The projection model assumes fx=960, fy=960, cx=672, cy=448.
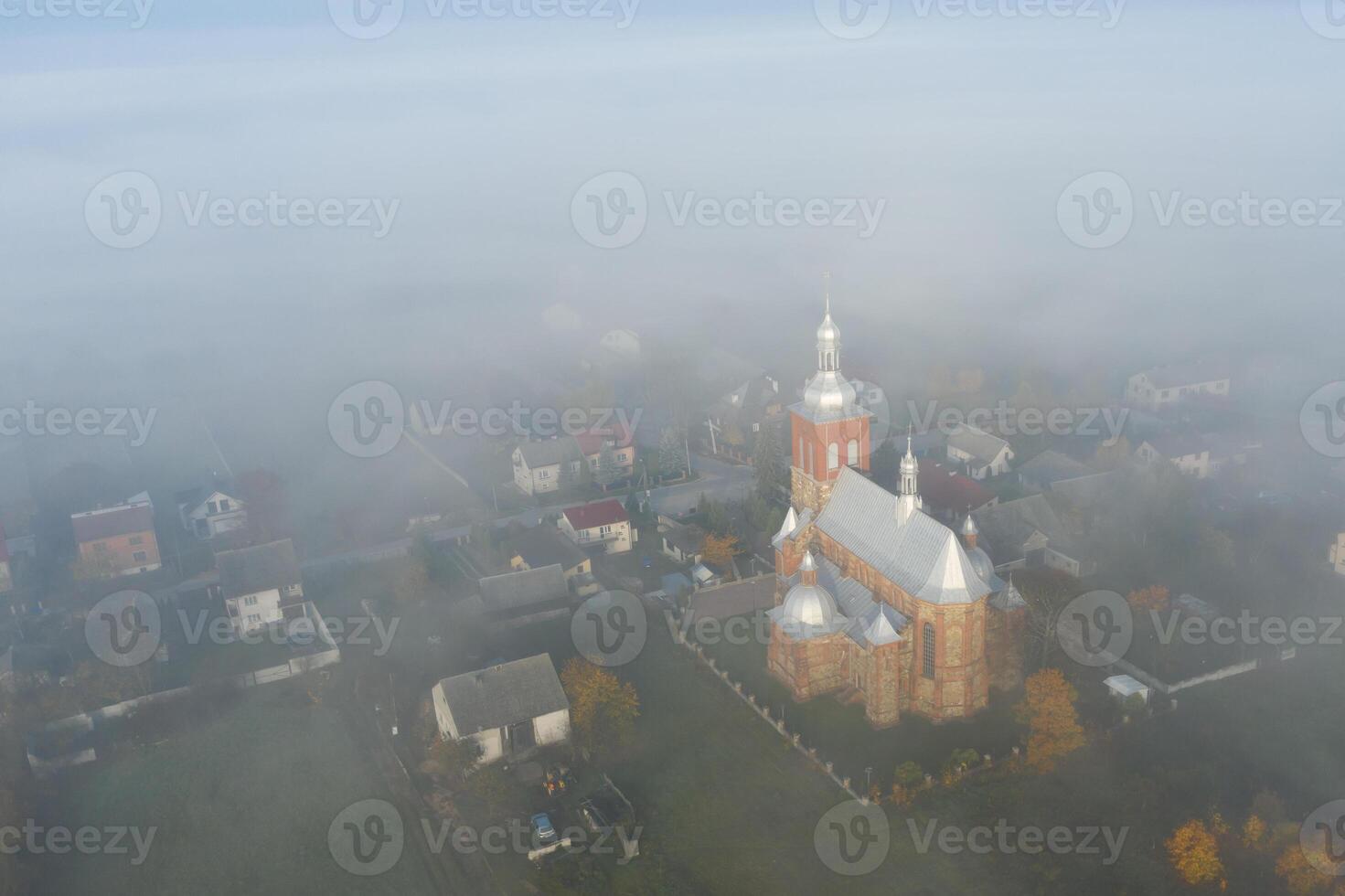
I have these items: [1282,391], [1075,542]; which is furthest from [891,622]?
[1282,391]

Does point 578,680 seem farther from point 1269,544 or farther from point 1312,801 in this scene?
point 1269,544

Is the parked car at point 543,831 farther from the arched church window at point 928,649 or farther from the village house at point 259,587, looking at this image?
the village house at point 259,587

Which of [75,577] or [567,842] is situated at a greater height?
[75,577]

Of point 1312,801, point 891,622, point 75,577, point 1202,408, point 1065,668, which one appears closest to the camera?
point 1312,801

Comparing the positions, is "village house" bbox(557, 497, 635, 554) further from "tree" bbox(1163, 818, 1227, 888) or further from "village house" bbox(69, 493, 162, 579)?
"tree" bbox(1163, 818, 1227, 888)

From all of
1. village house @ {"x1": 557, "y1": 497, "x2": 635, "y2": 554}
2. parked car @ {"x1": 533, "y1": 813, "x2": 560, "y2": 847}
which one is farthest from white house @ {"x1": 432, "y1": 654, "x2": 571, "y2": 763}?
village house @ {"x1": 557, "y1": 497, "x2": 635, "y2": 554}

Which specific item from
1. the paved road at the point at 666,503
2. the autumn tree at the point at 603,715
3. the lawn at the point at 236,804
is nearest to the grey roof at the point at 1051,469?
the paved road at the point at 666,503
